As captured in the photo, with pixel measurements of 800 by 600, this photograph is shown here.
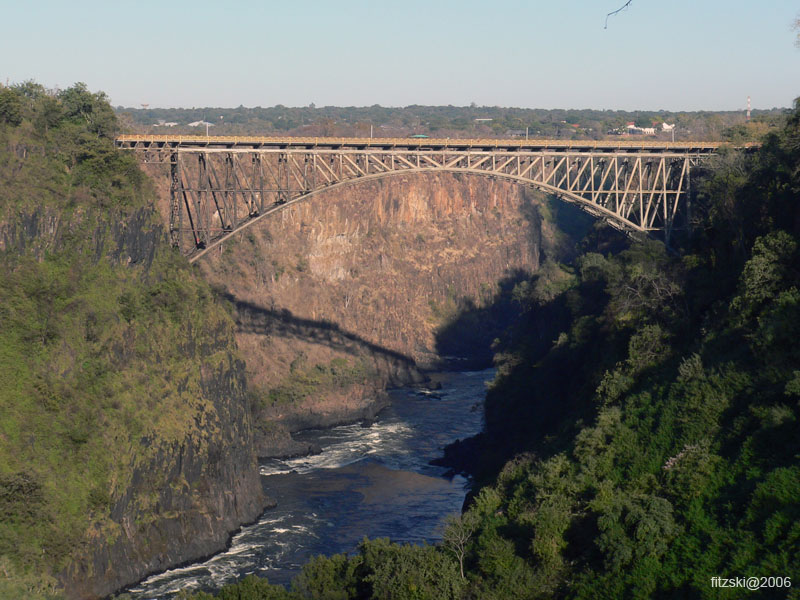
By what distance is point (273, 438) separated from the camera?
2426 inches

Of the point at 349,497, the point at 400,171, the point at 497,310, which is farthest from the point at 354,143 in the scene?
the point at 497,310

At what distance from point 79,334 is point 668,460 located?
25136 millimetres

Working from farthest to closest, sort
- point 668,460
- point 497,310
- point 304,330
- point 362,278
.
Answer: point 497,310 → point 362,278 → point 304,330 → point 668,460

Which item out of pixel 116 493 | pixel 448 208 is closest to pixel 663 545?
pixel 116 493

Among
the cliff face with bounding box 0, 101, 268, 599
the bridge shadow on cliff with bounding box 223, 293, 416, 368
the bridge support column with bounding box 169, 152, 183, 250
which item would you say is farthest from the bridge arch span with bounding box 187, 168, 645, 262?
the bridge shadow on cliff with bounding box 223, 293, 416, 368

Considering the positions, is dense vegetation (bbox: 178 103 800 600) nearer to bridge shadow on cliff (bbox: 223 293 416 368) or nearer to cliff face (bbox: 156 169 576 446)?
cliff face (bbox: 156 169 576 446)

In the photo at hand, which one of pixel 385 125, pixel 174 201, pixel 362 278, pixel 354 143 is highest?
pixel 385 125

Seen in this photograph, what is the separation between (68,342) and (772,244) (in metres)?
27.5

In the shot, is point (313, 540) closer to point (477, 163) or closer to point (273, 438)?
point (273, 438)

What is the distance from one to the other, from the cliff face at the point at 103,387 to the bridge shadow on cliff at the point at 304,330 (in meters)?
24.4

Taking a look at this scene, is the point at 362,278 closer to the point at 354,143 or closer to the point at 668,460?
the point at 354,143

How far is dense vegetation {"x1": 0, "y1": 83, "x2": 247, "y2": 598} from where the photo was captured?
129 feet

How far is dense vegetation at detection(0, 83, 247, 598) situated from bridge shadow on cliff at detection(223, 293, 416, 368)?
24.4m

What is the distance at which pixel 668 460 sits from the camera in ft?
101
